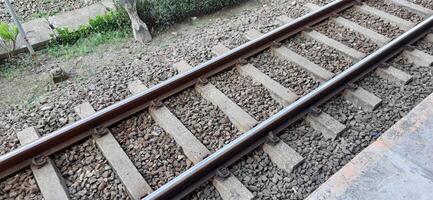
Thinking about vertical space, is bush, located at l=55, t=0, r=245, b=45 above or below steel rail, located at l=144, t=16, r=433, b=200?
above

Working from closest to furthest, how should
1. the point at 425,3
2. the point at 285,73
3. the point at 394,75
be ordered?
the point at 394,75 → the point at 285,73 → the point at 425,3

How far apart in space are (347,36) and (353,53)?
53cm

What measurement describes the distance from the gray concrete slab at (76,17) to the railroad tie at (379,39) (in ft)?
11.4

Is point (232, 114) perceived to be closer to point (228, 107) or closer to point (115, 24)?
point (228, 107)

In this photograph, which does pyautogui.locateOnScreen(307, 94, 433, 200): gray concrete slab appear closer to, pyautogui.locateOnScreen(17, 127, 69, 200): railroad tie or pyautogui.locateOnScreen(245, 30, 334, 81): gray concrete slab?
pyautogui.locateOnScreen(245, 30, 334, 81): gray concrete slab

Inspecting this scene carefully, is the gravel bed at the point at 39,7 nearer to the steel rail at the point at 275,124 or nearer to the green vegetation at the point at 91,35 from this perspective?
the green vegetation at the point at 91,35

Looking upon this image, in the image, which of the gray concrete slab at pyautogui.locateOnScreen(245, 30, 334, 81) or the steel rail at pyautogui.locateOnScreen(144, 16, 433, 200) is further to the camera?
the gray concrete slab at pyautogui.locateOnScreen(245, 30, 334, 81)

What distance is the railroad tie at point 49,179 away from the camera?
137 inches

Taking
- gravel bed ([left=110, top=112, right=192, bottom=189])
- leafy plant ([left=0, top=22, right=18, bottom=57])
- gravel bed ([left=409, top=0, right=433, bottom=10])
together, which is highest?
leafy plant ([left=0, top=22, right=18, bottom=57])

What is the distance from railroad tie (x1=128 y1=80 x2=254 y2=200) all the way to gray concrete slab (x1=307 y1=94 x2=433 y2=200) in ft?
2.21

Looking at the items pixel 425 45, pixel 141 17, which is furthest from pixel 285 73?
pixel 141 17

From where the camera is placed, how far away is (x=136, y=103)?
168 inches

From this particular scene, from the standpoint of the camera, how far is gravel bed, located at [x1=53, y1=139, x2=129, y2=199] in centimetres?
357

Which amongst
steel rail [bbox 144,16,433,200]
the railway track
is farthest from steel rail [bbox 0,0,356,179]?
steel rail [bbox 144,16,433,200]
